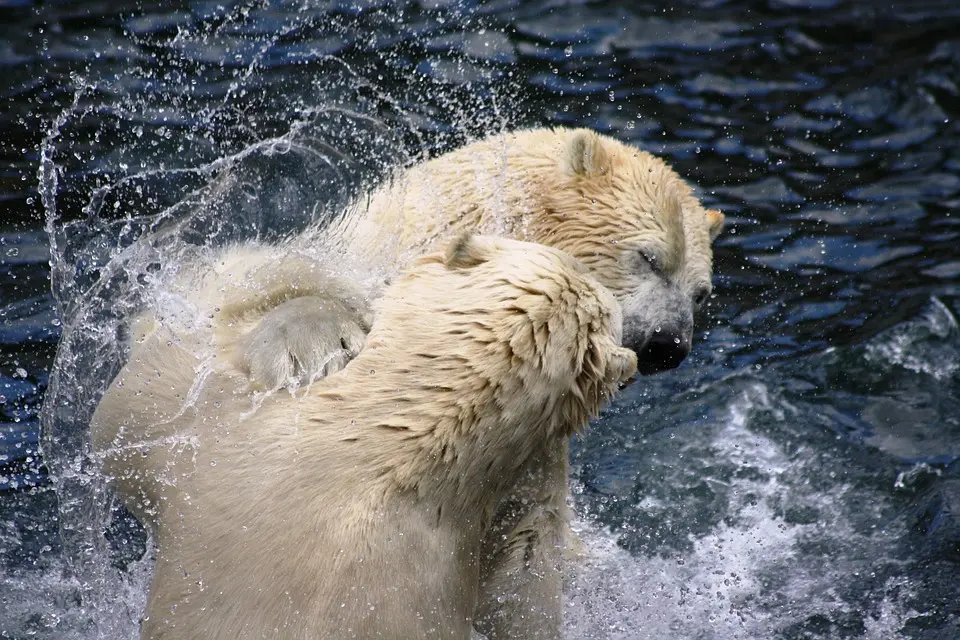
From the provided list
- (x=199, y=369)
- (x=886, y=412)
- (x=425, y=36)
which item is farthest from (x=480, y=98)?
(x=199, y=369)

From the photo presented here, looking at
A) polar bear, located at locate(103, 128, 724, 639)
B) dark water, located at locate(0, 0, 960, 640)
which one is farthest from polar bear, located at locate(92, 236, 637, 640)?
dark water, located at locate(0, 0, 960, 640)

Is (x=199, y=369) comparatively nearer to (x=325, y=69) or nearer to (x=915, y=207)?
(x=325, y=69)

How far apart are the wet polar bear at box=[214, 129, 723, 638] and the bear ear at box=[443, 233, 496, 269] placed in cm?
57

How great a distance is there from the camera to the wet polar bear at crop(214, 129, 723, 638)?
11.9ft

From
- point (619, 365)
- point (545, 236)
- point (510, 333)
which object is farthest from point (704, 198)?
point (510, 333)

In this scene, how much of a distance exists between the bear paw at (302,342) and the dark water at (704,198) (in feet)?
2.71

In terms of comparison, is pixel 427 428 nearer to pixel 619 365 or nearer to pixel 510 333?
pixel 510 333

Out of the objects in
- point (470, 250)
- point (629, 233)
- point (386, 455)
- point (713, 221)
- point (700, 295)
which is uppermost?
point (470, 250)

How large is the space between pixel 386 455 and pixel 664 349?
184 cm

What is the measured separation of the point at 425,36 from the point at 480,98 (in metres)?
0.68

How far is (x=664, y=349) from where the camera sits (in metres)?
4.27

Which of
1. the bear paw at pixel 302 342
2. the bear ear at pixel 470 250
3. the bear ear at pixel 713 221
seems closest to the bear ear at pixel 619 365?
the bear ear at pixel 470 250

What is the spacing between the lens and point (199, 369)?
3.06m

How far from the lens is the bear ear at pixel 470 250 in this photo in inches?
118
